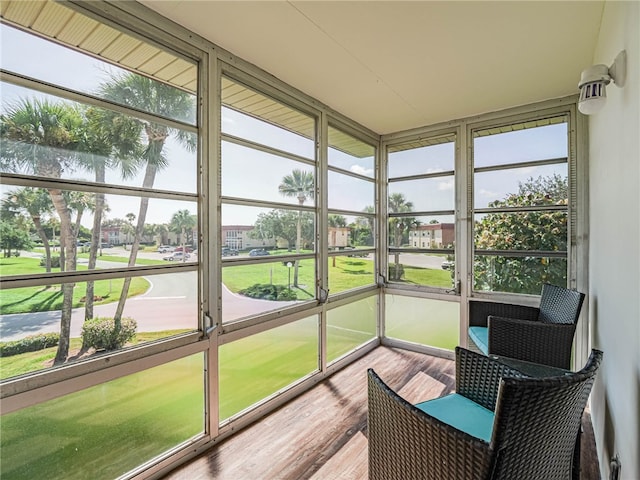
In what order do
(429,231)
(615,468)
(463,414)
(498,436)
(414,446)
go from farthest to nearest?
(429,231) → (463,414) → (615,468) → (414,446) → (498,436)

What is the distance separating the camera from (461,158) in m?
3.55

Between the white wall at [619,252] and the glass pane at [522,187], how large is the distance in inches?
39.3

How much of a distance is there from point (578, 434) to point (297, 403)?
1969mm

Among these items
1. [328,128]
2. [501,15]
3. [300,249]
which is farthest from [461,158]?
[300,249]

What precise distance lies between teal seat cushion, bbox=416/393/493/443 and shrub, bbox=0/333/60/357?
1.91 meters

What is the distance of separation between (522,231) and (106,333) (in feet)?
12.1

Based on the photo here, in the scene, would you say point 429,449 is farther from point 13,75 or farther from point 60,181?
point 13,75

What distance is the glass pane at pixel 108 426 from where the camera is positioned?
1.49 metres

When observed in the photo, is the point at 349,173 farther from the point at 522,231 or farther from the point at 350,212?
the point at 522,231

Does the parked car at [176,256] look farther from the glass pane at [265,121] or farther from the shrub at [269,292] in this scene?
the glass pane at [265,121]

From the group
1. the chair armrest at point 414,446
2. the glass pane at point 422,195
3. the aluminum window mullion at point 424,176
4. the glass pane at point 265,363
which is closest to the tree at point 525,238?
the glass pane at point 422,195

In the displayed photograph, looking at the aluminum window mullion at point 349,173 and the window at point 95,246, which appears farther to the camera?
the aluminum window mullion at point 349,173

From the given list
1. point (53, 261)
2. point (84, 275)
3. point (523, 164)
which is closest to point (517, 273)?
point (523, 164)

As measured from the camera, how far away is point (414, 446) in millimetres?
1122
